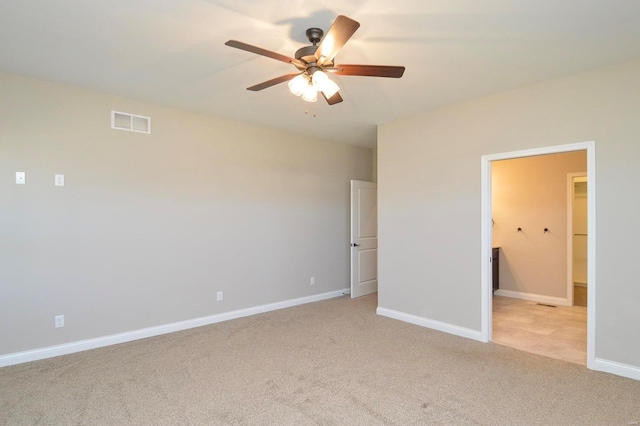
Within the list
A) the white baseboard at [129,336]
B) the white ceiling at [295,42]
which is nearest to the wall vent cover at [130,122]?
the white ceiling at [295,42]

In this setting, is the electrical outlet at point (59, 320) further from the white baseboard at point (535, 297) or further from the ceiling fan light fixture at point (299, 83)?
the white baseboard at point (535, 297)

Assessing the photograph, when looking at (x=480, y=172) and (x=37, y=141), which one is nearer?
(x=37, y=141)

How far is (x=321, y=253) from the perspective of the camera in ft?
18.5

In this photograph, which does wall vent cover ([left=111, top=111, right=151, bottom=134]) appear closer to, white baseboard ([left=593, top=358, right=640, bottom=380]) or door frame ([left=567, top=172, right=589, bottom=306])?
white baseboard ([left=593, top=358, right=640, bottom=380])

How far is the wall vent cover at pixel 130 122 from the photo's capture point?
3.73 metres

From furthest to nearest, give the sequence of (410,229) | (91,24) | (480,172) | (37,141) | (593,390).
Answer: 1. (410,229)
2. (480,172)
3. (37,141)
4. (593,390)
5. (91,24)

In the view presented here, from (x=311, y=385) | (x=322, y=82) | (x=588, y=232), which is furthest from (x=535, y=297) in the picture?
(x=322, y=82)

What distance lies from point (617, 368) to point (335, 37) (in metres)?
3.47

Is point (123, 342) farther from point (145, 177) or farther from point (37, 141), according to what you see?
point (37, 141)

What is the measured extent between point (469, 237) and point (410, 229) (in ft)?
2.51

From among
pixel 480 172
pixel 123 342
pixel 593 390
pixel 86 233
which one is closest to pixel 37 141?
pixel 86 233

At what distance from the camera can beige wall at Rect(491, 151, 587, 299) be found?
5.31 metres

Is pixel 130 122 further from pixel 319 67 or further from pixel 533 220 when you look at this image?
pixel 533 220

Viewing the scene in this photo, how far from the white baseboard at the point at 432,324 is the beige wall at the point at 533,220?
7.97 ft
